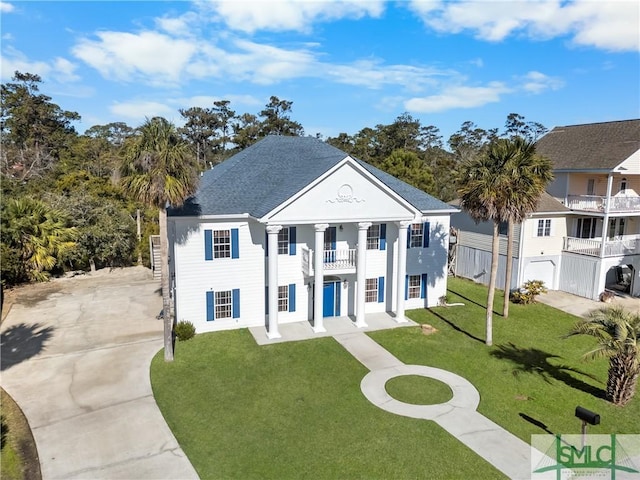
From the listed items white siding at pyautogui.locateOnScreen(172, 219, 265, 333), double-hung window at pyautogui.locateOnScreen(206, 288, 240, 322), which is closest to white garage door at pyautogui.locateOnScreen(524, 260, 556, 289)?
white siding at pyautogui.locateOnScreen(172, 219, 265, 333)

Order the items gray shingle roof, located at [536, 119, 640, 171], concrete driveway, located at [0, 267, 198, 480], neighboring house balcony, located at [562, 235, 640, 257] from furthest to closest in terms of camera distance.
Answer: gray shingle roof, located at [536, 119, 640, 171] → neighboring house balcony, located at [562, 235, 640, 257] → concrete driveway, located at [0, 267, 198, 480]

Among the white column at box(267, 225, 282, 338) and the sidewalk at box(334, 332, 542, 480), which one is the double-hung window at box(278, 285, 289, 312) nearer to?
the white column at box(267, 225, 282, 338)

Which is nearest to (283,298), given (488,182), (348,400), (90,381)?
(348,400)

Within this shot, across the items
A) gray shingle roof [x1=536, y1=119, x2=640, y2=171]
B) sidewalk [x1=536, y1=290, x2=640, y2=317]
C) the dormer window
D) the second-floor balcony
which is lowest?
sidewalk [x1=536, y1=290, x2=640, y2=317]

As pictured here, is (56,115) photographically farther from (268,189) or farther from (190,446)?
(190,446)

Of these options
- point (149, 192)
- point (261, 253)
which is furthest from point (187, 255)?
point (149, 192)
